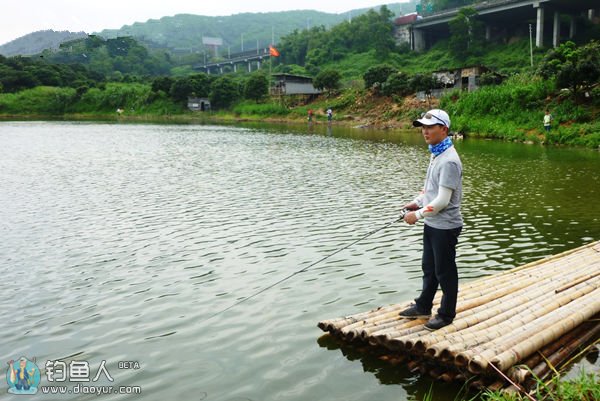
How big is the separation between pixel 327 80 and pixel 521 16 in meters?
37.0

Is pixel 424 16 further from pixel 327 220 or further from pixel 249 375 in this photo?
pixel 249 375

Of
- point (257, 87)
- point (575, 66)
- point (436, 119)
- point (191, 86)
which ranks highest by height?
point (191, 86)

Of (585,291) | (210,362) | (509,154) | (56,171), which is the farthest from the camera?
(509,154)

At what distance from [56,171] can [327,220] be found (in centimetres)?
1675

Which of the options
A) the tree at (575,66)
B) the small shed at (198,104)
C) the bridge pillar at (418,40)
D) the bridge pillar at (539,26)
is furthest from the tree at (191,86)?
the tree at (575,66)

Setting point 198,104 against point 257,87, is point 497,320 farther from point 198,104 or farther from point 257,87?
point 198,104

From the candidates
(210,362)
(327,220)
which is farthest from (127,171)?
(210,362)

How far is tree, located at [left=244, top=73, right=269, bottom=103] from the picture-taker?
86.9 metres

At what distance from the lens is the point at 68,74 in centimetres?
12100

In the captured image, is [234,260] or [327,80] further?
[327,80]

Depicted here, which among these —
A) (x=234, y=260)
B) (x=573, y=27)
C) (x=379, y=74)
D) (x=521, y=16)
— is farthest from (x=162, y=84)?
(x=234, y=260)

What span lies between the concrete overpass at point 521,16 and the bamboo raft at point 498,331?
7931 centimetres

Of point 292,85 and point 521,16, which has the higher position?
point 521,16

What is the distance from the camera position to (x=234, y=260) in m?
11.1
